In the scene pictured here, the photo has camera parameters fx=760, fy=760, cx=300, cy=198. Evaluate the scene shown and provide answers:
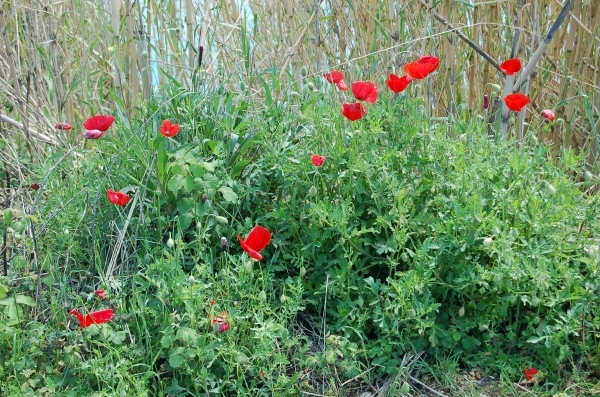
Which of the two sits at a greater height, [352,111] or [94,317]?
[352,111]

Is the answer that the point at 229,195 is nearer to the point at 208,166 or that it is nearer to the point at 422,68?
the point at 208,166

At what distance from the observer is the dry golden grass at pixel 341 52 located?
2.90 m

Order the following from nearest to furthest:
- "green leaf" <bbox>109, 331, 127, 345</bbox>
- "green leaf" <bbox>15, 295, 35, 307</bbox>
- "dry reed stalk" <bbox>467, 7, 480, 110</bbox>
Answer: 1. "green leaf" <bbox>109, 331, 127, 345</bbox>
2. "green leaf" <bbox>15, 295, 35, 307</bbox>
3. "dry reed stalk" <bbox>467, 7, 480, 110</bbox>

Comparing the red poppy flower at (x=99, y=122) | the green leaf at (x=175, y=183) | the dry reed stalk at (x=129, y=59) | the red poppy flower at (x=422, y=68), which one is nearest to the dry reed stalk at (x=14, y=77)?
the dry reed stalk at (x=129, y=59)

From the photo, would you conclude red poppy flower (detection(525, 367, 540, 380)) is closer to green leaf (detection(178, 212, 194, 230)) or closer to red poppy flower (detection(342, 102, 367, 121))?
red poppy flower (detection(342, 102, 367, 121))

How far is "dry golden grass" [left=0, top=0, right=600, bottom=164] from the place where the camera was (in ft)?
9.53

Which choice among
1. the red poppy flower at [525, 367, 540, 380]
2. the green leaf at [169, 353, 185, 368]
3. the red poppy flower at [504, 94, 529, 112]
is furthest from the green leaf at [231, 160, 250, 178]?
the red poppy flower at [525, 367, 540, 380]

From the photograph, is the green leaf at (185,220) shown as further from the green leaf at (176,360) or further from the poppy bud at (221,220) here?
the green leaf at (176,360)

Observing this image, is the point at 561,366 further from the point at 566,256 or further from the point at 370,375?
the point at 370,375

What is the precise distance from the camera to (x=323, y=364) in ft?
6.63

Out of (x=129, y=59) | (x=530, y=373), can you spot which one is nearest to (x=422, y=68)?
(x=530, y=373)

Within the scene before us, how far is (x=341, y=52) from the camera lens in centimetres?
352

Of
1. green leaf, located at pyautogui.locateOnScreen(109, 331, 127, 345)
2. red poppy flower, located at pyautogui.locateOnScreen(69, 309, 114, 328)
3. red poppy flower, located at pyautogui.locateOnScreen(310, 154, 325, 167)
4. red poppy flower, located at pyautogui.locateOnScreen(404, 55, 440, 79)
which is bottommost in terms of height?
green leaf, located at pyautogui.locateOnScreen(109, 331, 127, 345)

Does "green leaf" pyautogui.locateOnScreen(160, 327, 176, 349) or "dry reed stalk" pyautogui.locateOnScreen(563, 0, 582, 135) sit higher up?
"dry reed stalk" pyautogui.locateOnScreen(563, 0, 582, 135)
